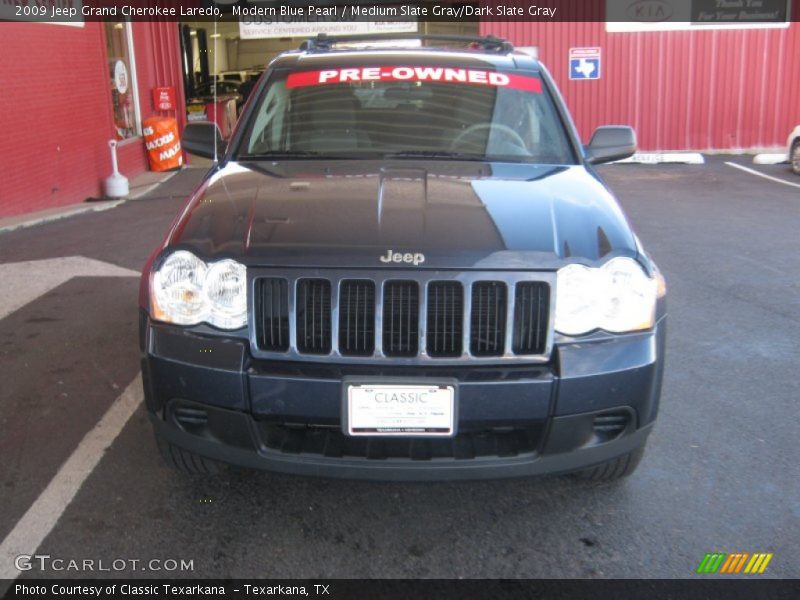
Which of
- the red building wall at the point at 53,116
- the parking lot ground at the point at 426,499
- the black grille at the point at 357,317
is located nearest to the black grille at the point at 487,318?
the black grille at the point at 357,317

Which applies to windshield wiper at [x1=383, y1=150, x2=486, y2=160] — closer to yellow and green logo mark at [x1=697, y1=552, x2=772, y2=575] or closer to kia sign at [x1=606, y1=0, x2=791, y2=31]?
yellow and green logo mark at [x1=697, y1=552, x2=772, y2=575]

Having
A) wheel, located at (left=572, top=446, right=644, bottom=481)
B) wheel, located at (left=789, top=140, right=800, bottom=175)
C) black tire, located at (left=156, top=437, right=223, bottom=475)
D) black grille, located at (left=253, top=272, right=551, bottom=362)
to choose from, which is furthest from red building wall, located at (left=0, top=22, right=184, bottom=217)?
wheel, located at (left=789, top=140, right=800, bottom=175)

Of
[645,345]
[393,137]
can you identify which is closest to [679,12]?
[393,137]

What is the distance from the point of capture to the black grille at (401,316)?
2773mm

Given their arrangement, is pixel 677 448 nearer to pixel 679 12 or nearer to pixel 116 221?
pixel 116 221

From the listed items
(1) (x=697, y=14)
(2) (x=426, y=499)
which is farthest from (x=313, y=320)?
(1) (x=697, y=14)

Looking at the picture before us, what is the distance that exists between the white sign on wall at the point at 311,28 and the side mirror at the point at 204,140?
539 inches

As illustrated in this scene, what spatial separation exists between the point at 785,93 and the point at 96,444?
1553cm

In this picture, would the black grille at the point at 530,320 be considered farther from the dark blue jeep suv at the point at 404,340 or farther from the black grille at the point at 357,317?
the black grille at the point at 357,317

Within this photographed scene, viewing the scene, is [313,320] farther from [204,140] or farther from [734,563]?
[204,140]

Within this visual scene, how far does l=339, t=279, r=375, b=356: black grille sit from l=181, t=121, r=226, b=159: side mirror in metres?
2.06

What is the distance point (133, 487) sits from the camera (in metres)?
3.37

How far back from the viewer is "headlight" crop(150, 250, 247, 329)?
9.27 ft

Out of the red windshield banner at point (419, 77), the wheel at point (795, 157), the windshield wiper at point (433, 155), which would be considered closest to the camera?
the windshield wiper at point (433, 155)
